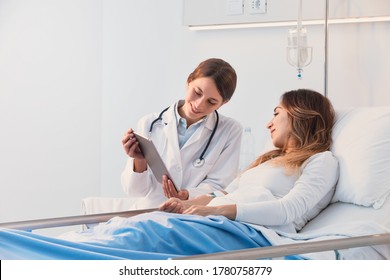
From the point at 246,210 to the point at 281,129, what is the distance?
50cm

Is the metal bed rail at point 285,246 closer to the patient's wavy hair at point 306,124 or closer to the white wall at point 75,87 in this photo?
the patient's wavy hair at point 306,124

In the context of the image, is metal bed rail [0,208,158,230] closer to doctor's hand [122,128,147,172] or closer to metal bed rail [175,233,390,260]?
doctor's hand [122,128,147,172]

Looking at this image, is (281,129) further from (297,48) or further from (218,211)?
(297,48)

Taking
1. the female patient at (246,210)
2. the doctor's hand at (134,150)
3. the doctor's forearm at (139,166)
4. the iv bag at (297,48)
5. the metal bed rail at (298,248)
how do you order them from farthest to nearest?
the iv bag at (297,48), the doctor's forearm at (139,166), the doctor's hand at (134,150), the female patient at (246,210), the metal bed rail at (298,248)

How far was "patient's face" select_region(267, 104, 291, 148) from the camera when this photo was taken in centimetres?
312

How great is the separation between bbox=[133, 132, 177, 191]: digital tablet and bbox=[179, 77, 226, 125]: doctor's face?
311 millimetres

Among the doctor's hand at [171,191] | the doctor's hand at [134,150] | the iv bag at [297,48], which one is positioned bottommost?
the doctor's hand at [171,191]

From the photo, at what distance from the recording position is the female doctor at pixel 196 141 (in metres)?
3.39

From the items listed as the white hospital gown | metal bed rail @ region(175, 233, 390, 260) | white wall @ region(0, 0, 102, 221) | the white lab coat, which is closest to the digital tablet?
the white lab coat

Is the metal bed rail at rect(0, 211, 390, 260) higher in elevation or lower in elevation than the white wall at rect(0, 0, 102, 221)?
lower

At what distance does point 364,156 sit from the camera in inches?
118

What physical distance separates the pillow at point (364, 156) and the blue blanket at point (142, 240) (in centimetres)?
45

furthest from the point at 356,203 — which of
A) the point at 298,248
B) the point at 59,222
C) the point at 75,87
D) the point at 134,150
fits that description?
the point at 75,87

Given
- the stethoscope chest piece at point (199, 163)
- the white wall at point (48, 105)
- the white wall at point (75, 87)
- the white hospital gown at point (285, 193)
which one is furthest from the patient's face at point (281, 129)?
the white wall at point (48, 105)
